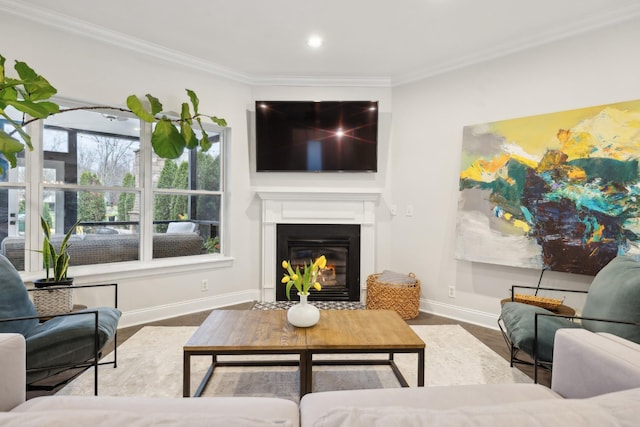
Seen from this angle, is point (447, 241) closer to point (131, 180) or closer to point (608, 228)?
point (608, 228)

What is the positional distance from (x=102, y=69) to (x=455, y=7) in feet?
10.1

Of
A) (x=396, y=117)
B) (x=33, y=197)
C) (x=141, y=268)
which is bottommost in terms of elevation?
(x=141, y=268)

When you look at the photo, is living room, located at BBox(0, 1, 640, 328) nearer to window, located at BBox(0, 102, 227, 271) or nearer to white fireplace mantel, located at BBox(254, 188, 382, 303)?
white fireplace mantel, located at BBox(254, 188, 382, 303)

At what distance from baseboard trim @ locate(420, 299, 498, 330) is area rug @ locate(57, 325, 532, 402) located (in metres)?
0.63

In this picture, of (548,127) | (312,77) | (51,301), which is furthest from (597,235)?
(51,301)

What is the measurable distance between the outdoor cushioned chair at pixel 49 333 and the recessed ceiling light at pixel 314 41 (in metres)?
2.78

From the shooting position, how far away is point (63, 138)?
3232mm

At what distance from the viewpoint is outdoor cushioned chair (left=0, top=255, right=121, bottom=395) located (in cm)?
185

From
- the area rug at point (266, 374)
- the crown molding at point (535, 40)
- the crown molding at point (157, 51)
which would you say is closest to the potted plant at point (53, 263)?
the area rug at point (266, 374)

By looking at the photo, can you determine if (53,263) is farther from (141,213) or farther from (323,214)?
(323,214)

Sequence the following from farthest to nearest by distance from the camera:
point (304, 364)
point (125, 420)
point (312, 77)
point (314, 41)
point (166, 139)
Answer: point (312, 77)
point (314, 41)
point (166, 139)
point (304, 364)
point (125, 420)

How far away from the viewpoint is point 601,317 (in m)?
2.06

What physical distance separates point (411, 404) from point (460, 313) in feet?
9.76

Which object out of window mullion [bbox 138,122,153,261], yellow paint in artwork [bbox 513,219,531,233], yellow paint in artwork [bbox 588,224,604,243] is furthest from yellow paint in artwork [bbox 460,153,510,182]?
window mullion [bbox 138,122,153,261]
